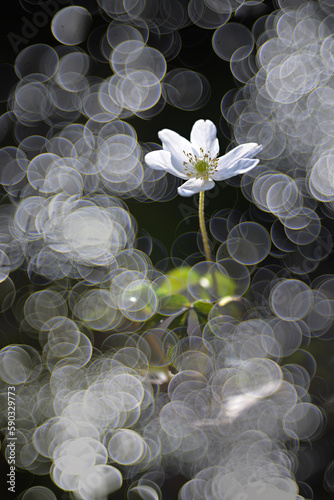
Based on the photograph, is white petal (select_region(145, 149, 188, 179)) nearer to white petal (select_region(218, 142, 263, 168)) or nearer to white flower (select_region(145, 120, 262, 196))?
white flower (select_region(145, 120, 262, 196))

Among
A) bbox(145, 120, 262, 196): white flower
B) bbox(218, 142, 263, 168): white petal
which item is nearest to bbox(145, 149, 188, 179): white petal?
bbox(145, 120, 262, 196): white flower

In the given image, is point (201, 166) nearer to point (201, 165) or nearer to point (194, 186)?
point (201, 165)

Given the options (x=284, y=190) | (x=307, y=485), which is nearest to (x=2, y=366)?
(x=307, y=485)

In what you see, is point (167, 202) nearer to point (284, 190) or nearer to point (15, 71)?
point (284, 190)

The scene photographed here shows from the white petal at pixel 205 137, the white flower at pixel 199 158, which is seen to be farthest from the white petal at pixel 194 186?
the white petal at pixel 205 137

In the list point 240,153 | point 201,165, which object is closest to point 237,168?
point 240,153

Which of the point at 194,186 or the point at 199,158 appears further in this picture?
the point at 199,158

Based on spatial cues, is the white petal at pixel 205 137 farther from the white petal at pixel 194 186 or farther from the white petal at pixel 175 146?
the white petal at pixel 194 186
